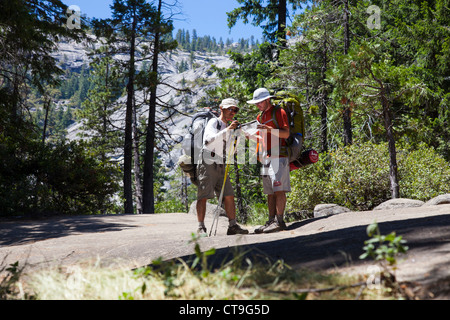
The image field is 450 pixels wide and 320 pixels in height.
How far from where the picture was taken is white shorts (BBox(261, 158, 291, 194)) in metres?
6.20

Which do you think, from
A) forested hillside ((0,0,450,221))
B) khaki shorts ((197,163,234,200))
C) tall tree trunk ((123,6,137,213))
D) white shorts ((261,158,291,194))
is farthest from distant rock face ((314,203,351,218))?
tall tree trunk ((123,6,137,213))

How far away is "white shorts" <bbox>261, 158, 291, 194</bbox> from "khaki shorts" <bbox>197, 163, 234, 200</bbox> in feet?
2.04

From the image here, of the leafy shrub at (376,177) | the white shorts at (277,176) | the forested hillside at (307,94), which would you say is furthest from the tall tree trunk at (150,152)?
the white shorts at (277,176)

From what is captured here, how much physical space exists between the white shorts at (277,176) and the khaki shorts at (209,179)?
62cm

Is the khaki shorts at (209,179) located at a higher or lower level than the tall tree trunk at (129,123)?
lower

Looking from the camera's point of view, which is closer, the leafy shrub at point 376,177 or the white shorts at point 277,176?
the white shorts at point 277,176

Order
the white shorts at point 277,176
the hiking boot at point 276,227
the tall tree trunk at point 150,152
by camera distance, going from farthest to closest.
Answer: the tall tree trunk at point 150,152, the hiking boot at point 276,227, the white shorts at point 277,176

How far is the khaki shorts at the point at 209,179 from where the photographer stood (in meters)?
6.34

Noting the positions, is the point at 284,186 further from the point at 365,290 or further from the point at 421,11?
the point at 421,11

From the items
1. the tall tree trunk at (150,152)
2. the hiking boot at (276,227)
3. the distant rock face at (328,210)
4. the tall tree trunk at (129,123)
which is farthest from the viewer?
the tall tree trunk at (129,123)

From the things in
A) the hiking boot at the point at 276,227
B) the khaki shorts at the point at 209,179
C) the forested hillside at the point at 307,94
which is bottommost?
the hiking boot at the point at 276,227

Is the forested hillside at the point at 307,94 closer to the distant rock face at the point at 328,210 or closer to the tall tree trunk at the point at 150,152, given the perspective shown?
the tall tree trunk at the point at 150,152

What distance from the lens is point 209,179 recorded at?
634 cm
